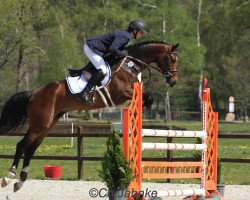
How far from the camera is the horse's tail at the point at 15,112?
1096 centimetres

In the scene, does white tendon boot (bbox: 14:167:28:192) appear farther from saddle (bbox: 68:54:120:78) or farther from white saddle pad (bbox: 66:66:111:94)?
saddle (bbox: 68:54:120:78)

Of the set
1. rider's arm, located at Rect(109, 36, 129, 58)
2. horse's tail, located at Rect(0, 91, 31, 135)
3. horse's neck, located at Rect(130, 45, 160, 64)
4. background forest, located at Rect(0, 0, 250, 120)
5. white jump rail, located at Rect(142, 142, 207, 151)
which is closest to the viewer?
white jump rail, located at Rect(142, 142, 207, 151)

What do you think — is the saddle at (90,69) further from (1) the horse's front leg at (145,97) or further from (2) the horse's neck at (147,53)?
(1) the horse's front leg at (145,97)

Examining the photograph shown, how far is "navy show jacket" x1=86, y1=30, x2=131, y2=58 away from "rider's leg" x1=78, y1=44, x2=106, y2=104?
0.26 ft

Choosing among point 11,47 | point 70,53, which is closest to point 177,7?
point 70,53

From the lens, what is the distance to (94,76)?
1020cm

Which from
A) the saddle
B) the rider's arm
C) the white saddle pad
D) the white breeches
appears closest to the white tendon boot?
the white saddle pad

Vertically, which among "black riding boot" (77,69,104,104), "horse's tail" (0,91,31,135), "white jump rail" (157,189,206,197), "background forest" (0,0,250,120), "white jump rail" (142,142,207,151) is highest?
"background forest" (0,0,250,120)

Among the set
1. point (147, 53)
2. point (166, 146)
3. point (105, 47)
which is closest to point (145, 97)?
point (147, 53)

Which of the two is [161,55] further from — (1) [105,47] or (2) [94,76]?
(2) [94,76]

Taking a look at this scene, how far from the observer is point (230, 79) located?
62938 mm

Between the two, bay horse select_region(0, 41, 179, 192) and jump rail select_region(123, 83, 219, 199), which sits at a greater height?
bay horse select_region(0, 41, 179, 192)

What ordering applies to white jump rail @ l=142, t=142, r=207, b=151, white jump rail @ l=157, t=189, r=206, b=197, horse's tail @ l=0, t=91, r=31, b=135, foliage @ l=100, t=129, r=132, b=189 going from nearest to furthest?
foliage @ l=100, t=129, r=132, b=189 < white jump rail @ l=142, t=142, r=207, b=151 < white jump rail @ l=157, t=189, r=206, b=197 < horse's tail @ l=0, t=91, r=31, b=135

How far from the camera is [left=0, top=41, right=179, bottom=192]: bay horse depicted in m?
10.3
